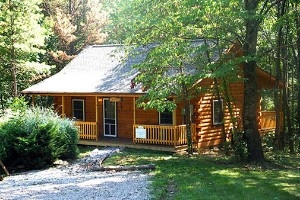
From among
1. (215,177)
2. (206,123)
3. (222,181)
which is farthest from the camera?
(206,123)

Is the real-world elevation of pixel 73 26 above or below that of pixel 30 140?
above

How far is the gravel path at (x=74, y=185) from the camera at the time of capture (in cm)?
1060

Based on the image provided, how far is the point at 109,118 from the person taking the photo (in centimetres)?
2161

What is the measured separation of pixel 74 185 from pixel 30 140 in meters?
3.96

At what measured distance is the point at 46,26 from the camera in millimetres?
24453

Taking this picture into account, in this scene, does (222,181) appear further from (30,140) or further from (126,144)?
(126,144)

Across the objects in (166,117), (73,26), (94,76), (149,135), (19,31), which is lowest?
(149,135)

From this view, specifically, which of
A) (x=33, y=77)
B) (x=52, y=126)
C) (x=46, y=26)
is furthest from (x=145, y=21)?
(x=33, y=77)

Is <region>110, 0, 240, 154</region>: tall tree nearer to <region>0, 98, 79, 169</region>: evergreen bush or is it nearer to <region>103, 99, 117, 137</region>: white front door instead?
<region>0, 98, 79, 169</region>: evergreen bush

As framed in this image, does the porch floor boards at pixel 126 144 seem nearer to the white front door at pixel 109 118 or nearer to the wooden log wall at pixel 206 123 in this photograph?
the white front door at pixel 109 118

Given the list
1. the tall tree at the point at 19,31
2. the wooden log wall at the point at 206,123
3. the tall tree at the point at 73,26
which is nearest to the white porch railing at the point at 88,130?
the tall tree at the point at 19,31

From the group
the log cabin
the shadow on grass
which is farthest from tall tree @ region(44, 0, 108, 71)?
the shadow on grass

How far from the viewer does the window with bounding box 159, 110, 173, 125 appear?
19641 mm

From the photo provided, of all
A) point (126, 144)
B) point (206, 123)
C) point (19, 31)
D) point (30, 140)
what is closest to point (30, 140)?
point (30, 140)
